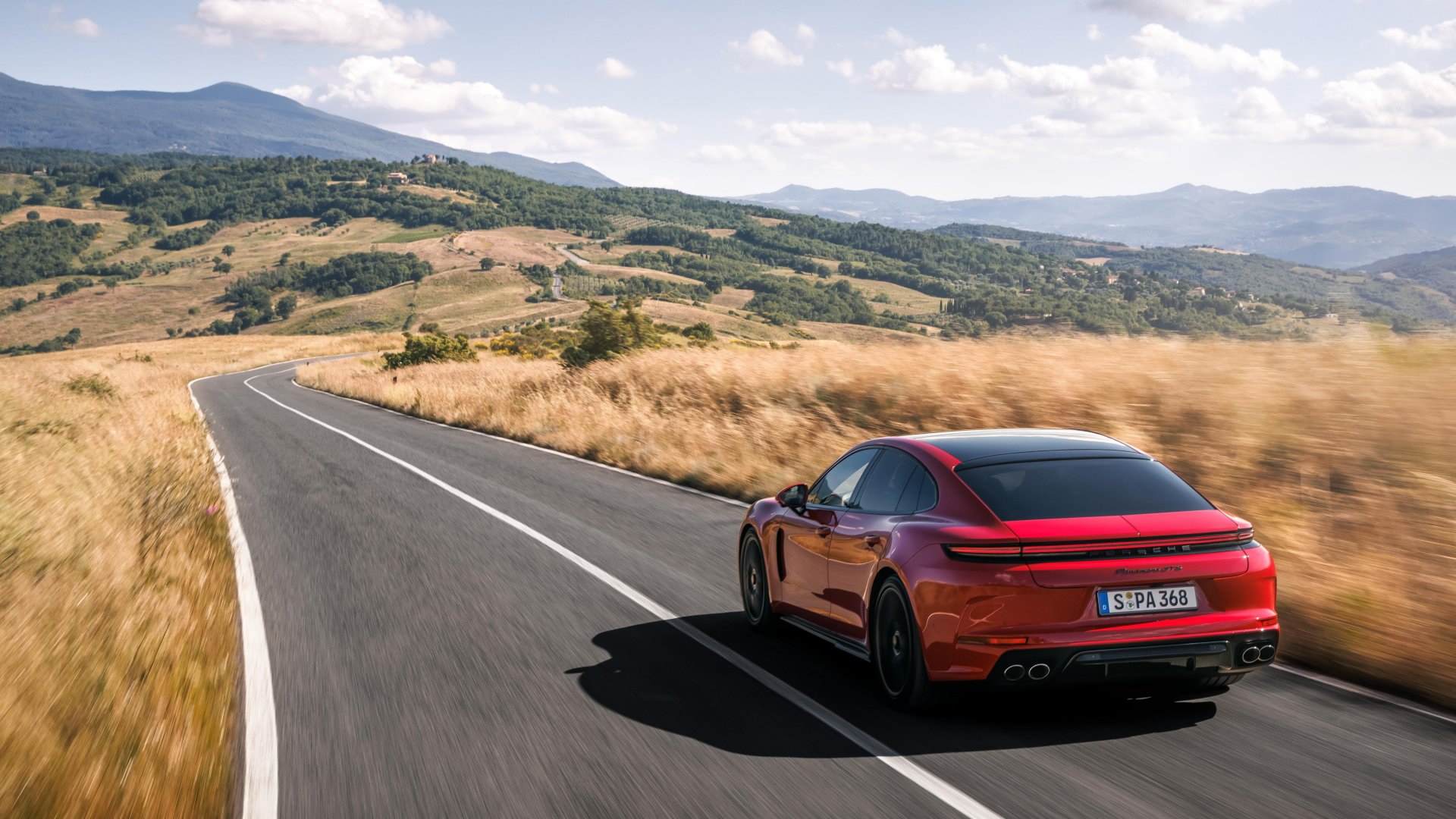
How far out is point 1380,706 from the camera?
17.3 ft

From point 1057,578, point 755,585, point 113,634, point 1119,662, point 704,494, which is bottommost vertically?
point 704,494

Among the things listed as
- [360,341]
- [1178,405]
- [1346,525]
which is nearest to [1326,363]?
[1178,405]

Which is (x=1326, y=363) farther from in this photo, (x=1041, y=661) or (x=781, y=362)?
(x=781, y=362)

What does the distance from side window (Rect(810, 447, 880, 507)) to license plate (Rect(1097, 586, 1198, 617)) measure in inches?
68.8

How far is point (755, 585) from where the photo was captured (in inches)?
285

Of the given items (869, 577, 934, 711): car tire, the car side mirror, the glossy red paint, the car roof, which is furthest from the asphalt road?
the car roof

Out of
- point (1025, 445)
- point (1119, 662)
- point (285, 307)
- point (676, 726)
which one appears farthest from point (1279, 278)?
point (676, 726)

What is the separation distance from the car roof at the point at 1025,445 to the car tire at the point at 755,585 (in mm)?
1592

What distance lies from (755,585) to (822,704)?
→ 72.5 inches

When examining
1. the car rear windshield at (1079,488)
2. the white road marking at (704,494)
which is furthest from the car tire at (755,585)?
the white road marking at (704,494)

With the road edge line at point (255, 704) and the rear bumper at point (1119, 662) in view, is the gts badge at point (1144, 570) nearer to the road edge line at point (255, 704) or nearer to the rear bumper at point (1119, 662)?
the rear bumper at point (1119, 662)

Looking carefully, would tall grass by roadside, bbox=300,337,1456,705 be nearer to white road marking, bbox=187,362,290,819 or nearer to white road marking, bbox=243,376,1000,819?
white road marking, bbox=243,376,1000,819

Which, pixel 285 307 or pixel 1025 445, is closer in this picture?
pixel 1025 445

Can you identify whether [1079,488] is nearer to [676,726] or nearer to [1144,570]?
[1144,570]
